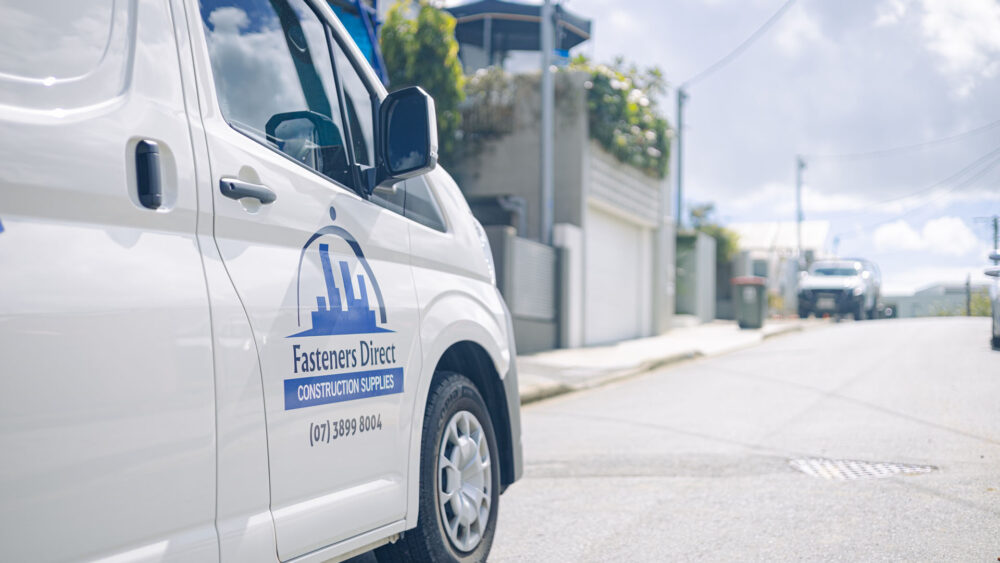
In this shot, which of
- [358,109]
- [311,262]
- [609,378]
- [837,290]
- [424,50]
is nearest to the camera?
[311,262]

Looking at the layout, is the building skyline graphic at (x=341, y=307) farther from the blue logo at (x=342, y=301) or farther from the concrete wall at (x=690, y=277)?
the concrete wall at (x=690, y=277)

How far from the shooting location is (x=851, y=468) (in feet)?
19.0

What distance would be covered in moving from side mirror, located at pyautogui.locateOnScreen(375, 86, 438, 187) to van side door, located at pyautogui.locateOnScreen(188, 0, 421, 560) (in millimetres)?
112

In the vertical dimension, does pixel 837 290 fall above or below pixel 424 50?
below

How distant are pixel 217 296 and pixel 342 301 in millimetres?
577

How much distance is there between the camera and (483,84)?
16.0 m

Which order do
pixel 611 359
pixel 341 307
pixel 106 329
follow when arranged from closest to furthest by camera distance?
pixel 106 329
pixel 341 307
pixel 611 359

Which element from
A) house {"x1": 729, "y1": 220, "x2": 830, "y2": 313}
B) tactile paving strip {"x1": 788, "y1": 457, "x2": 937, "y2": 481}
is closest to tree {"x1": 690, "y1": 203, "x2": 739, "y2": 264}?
house {"x1": 729, "y1": 220, "x2": 830, "y2": 313}

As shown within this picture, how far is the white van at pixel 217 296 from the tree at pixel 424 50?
1026cm

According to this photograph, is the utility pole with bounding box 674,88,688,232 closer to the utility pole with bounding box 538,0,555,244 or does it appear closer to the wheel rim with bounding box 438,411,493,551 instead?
the utility pole with bounding box 538,0,555,244

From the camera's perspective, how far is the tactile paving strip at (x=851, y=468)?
5.56 m

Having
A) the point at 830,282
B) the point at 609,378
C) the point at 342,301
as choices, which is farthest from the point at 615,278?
the point at 342,301

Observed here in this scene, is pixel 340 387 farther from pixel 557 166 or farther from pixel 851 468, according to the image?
pixel 557 166

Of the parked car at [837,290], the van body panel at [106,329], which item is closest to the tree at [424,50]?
the van body panel at [106,329]
